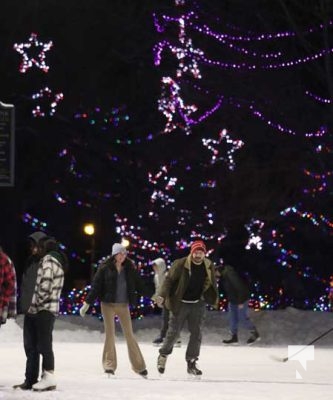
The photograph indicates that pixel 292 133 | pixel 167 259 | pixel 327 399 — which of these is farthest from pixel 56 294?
pixel 167 259

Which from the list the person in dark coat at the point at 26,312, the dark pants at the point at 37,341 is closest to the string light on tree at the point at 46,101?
the person in dark coat at the point at 26,312

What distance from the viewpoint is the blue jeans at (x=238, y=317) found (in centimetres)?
2281

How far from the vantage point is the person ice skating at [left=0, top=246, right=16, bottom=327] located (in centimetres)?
1316

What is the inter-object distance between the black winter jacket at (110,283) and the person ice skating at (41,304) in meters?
1.71

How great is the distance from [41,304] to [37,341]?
0.44 metres

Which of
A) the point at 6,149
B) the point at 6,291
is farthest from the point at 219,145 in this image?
the point at 6,291

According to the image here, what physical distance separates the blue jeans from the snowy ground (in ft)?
1.36

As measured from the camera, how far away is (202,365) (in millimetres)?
17516

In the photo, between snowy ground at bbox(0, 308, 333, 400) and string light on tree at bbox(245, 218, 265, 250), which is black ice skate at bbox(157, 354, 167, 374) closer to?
snowy ground at bbox(0, 308, 333, 400)

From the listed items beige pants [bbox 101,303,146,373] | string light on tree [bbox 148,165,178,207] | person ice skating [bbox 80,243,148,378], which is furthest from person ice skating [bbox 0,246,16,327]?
string light on tree [bbox 148,165,178,207]

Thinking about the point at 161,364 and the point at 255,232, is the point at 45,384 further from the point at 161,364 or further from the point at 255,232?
the point at 255,232

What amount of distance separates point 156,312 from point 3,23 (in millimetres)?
8227

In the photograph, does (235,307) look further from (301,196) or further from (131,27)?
(131,27)

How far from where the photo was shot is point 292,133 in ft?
93.9
